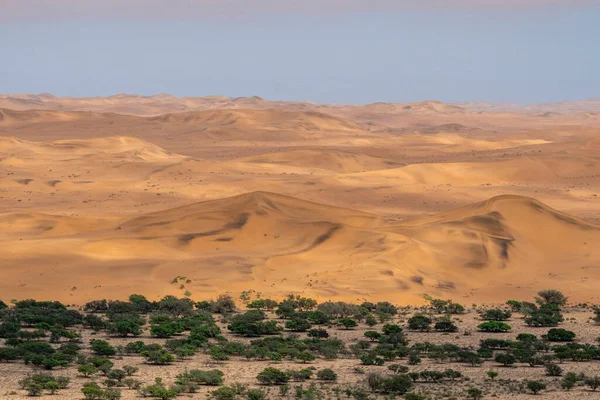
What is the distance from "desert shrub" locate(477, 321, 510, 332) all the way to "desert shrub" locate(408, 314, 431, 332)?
157cm

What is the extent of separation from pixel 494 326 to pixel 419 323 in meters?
2.23

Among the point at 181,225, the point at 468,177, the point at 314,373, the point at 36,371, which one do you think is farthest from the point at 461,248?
the point at 468,177

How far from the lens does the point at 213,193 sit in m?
69.1

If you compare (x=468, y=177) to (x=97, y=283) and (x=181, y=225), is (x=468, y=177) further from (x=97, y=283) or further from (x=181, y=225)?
(x=97, y=283)

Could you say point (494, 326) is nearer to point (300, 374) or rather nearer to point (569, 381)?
point (569, 381)

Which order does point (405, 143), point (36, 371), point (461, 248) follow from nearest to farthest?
point (36, 371) → point (461, 248) → point (405, 143)

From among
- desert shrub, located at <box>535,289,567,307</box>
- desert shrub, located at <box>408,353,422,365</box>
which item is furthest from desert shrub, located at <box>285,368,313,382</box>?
desert shrub, located at <box>535,289,567,307</box>

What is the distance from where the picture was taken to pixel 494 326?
30344 mm

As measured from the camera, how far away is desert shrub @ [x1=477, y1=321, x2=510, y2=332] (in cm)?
3033

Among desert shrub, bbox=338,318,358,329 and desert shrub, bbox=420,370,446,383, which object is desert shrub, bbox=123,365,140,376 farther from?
desert shrub, bbox=338,318,358,329

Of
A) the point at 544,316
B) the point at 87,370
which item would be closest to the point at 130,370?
the point at 87,370

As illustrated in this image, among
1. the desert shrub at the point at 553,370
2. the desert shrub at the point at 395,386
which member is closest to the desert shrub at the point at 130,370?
the desert shrub at the point at 395,386

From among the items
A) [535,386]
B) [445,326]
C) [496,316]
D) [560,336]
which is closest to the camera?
[535,386]

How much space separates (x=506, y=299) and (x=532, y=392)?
49.3 ft
